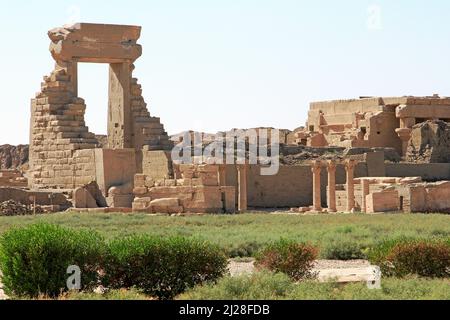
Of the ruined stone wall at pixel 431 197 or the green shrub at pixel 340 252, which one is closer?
the green shrub at pixel 340 252

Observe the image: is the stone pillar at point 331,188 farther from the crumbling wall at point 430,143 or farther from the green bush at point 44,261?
the green bush at point 44,261

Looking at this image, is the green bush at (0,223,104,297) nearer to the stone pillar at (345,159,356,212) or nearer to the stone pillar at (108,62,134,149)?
the stone pillar at (345,159,356,212)

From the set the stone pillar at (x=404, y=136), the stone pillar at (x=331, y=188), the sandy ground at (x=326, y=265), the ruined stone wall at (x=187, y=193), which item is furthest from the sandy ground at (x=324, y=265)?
the stone pillar at (x=404, y=136)

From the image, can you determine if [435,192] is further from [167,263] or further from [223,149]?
[167,263]

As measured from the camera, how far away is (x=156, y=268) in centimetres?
1695

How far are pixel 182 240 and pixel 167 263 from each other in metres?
0.67

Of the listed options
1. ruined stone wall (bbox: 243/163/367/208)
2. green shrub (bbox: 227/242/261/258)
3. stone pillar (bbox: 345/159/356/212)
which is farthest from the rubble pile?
green shrub (bbox: 227/242/261/258)

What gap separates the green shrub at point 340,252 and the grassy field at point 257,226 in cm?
31

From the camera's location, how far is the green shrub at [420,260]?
60.8 ft

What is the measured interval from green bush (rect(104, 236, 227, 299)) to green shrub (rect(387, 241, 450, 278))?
3.20 m

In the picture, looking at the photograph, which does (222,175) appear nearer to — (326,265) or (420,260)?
(326,265)

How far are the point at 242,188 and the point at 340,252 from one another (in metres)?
14.8
